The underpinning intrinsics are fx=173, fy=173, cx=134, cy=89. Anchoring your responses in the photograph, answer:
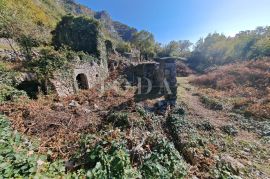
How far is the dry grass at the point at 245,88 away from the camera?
33.6 feet

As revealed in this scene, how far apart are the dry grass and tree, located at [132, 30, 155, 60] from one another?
16.7 meters

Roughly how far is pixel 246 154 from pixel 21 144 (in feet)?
23.5

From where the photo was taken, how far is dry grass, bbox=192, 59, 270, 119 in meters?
10.2

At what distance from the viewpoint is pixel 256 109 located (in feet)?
32.6

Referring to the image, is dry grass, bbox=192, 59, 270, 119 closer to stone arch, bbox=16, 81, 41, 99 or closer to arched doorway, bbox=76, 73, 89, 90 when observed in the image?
arched doorway, bbox=76, 73, 89, 90

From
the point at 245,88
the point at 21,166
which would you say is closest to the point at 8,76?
the point at 21,166

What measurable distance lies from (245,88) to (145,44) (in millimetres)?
24254

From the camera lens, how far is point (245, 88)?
14.0 metres

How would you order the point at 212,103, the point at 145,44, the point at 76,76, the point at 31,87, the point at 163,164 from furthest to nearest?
the point at 145,44, the point at 76,76, the point at 212,103, the point at 31,87, the point at 163,164

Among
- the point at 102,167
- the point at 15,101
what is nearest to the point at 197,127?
the point at 102,167

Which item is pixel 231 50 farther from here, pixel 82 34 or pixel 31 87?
pixel 31 87

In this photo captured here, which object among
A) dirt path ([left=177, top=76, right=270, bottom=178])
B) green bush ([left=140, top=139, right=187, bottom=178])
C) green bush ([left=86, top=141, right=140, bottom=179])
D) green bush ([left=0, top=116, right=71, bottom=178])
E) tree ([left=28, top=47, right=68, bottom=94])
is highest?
tree ([left=28, top=47, right=68, bottom=94])

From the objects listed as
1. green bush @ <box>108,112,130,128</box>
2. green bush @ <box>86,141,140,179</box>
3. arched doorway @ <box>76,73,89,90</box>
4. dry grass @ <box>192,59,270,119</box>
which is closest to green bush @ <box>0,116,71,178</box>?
green bush @ <box>86,141,140,179</box>

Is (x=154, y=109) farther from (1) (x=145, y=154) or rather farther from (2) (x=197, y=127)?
(1) (x=145, y=154)
